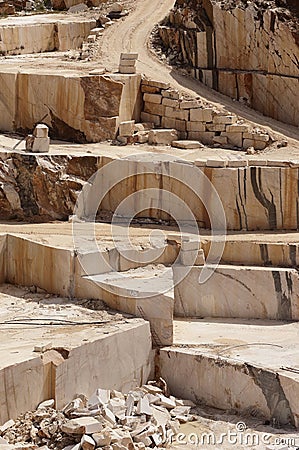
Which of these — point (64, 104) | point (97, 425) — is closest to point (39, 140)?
point (64, 104)

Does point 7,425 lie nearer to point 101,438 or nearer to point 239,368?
point 101,438

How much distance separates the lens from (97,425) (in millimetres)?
15914

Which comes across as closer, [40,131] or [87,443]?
[87,443]

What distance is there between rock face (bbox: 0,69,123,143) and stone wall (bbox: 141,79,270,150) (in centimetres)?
114

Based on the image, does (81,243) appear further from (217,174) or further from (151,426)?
(151,426)

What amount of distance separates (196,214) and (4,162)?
4.32 metres

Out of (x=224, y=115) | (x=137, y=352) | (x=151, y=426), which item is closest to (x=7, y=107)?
(x=224, y=115)

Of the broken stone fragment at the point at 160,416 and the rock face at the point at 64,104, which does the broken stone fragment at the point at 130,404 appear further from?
the rock face at the point at 64,104

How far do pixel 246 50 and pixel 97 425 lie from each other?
43.0ft

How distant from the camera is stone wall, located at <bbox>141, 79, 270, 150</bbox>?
24.3 m

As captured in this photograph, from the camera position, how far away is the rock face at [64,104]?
24250 mm

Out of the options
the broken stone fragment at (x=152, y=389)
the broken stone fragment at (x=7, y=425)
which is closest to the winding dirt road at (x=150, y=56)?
the broken stone fragment at (x=152, y=389)

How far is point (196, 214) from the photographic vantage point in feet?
72.0

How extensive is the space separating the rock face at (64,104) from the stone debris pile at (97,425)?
8.68m
